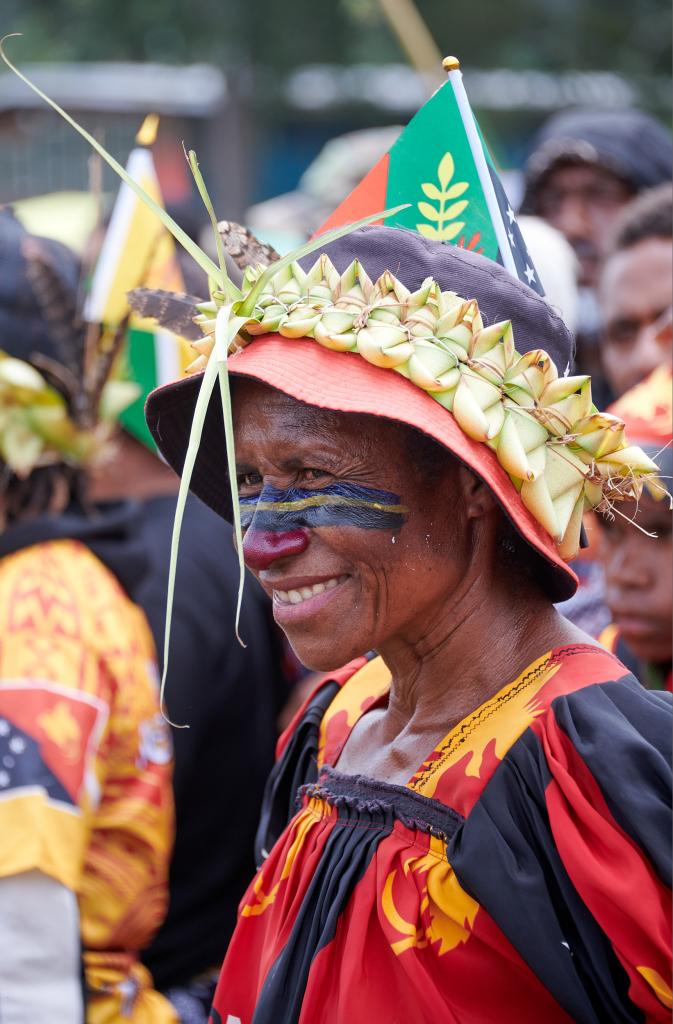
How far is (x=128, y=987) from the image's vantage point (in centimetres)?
313

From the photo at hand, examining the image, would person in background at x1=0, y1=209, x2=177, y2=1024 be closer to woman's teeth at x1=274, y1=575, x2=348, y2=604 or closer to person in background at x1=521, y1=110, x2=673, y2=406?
woman's teeth at x1=274, y1=575, x2=348, y2=604

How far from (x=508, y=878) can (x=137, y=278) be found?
235cm

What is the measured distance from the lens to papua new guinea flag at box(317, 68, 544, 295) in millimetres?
2373

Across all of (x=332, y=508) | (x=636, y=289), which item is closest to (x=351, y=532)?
(x=332, y=508)

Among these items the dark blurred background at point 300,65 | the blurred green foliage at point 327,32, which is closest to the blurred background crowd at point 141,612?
the dark blurred background at point 300,65

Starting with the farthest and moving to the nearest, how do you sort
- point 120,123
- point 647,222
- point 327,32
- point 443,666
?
point 327,32, point 120,123, point 647,222, point 443,666

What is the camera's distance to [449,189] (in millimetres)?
2404

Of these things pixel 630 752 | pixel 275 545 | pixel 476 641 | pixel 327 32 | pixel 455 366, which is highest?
pixel 327 32

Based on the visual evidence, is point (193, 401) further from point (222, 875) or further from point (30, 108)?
point (30, 108)

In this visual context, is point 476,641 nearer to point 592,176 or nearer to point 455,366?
point 455,366

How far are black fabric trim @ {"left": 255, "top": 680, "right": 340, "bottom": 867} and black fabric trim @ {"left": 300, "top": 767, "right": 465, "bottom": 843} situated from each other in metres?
0.15

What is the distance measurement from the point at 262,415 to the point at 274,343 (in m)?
0.11

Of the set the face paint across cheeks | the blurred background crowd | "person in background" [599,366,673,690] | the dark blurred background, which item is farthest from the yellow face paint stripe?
the dark blurred background

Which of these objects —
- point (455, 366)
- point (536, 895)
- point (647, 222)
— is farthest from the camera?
point (647, 222)
